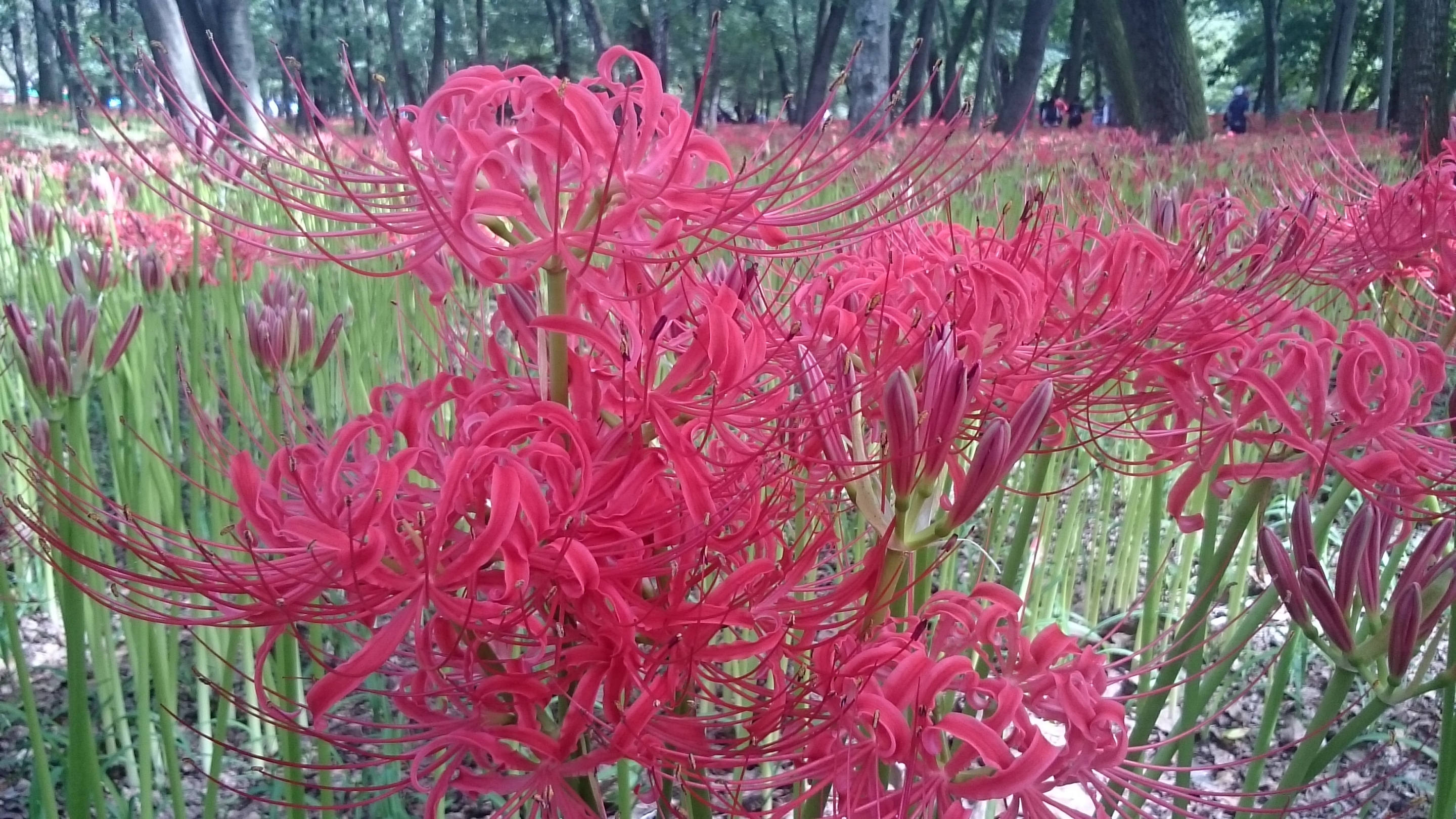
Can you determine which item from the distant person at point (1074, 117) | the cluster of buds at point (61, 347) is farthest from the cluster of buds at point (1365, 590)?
the distant person at point (1074, 117)

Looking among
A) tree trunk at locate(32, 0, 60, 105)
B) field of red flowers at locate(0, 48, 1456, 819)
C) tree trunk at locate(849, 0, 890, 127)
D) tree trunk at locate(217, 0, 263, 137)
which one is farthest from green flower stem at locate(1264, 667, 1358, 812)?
tree trunk at locate(32, 0, 60, 105)

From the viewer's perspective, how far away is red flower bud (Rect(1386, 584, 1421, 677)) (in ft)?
2.45

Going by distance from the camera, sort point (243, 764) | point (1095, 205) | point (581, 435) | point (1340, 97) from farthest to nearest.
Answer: point (1340, 97)
point (1095, 205)
point (243, 764)
point (581, 435)

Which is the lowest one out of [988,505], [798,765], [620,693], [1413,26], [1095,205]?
[988,505]

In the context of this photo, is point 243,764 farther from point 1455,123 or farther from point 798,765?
point 1455,123

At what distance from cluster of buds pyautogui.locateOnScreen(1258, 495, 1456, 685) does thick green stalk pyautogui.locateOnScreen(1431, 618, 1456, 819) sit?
0.10 meters

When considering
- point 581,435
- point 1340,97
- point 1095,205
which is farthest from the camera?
point 1340,97

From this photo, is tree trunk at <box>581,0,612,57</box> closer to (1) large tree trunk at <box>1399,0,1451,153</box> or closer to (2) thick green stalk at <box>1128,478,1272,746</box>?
(1) large tree trunk at <box>1399,0,1451,153</box>

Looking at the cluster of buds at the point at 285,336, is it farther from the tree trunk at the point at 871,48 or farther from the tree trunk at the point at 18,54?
the tree trunk at the point at 18,54

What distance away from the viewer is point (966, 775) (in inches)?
28.9

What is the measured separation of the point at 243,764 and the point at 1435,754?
212cm

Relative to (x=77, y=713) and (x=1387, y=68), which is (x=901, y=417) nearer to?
(x=77, y=713)

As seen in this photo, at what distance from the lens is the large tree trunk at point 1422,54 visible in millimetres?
4734

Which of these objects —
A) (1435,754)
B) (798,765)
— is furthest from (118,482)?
(1435,754)
